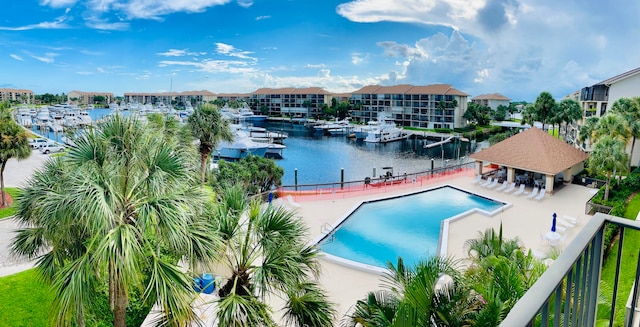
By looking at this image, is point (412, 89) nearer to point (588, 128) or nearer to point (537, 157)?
point (588, 128)

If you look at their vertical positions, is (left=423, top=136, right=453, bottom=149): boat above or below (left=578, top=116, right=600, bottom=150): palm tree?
below

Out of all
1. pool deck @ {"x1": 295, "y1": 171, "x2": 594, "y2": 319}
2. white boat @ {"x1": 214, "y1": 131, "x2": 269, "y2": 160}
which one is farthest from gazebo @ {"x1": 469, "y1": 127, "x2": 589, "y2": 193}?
white boat @ {"x1": 214, "y1": 131, "x2": 269, "y2": 160}

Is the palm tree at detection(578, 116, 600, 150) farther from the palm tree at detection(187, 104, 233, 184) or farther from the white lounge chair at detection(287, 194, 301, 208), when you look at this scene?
the palm tree at detection(187, 104, 233, 184)

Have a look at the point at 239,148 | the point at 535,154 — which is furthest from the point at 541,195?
the point at 239,148

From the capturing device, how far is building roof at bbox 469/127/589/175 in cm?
2509

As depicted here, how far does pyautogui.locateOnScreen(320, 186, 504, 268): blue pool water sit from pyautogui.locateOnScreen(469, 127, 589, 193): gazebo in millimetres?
3976

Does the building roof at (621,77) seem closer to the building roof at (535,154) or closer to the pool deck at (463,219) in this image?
the building roof at (535,154)

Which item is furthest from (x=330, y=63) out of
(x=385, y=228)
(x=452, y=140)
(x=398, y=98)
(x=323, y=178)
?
(x=385, y=228)

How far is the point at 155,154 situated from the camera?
664 centimetres

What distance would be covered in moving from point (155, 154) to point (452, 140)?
203 feet

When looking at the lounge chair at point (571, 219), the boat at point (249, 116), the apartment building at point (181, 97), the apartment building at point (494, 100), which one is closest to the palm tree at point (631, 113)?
the lounge chair at point (571, 219)

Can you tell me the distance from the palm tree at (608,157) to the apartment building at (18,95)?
521 feet

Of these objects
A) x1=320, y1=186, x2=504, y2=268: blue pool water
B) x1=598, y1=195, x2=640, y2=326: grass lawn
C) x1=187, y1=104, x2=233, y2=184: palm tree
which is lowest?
x1=320, y1=186, x2=504, y2=268: blue pool water

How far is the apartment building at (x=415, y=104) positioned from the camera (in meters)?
71.7
